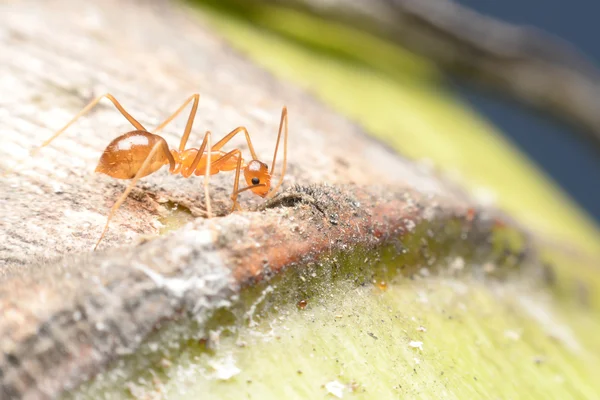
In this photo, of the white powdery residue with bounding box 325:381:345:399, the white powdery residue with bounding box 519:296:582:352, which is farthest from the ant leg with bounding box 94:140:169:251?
the white powdery residue with bounding box 519:296:582:352

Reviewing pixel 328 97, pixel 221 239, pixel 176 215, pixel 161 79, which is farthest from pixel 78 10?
pixel 221 239

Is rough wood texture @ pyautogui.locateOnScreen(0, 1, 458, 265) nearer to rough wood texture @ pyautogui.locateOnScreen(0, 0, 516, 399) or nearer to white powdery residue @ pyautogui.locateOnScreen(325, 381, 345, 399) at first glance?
rough wood texture @ pyautogui.locateOnScreen(0, 0, 516, 399)

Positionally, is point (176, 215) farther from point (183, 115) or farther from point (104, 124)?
point (183, 115)

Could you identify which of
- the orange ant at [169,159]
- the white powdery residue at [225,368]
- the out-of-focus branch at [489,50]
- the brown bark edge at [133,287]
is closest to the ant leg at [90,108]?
the orange ant at [169,159]

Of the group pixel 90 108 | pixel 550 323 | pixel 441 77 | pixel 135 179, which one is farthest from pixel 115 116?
pixel 441 77

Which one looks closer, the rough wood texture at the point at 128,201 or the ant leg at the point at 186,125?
the rough wood texture at the point at 128,201

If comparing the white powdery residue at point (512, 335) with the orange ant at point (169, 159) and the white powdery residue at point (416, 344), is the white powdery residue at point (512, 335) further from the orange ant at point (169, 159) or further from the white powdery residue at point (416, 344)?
the orange ant at point (169, 159)
